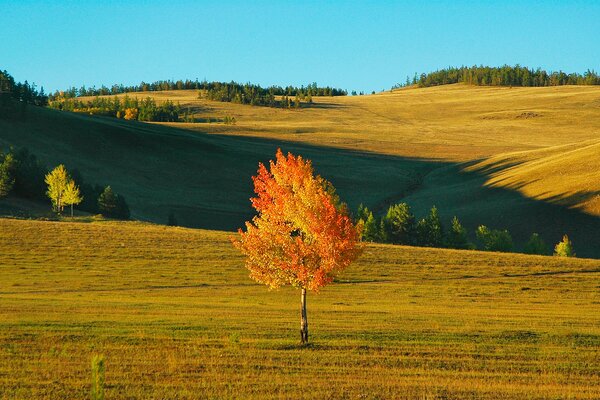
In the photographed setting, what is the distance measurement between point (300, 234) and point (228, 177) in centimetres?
11653

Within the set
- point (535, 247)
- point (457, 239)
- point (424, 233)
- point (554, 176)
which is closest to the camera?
point (535, 247)

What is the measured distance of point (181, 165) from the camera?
502ft

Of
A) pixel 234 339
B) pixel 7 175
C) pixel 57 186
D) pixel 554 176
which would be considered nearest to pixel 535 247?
pixel 554 176

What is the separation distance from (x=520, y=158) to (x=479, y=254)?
86003 mm

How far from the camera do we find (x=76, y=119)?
16812cm

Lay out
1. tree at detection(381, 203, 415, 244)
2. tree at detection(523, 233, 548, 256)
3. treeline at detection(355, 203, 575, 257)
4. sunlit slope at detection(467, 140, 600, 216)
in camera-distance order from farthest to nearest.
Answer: sunlit slope at detection(467, 140, 600, 216), tree at detection(381, 203, 415, 244), treeline at detection(355, 203, 575, 257), tree at detection(523, 233, 548, 256)

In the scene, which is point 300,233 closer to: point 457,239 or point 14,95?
point 457,239

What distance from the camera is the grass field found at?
73.7ft

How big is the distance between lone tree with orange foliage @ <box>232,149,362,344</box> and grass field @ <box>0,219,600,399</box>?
8.61ft

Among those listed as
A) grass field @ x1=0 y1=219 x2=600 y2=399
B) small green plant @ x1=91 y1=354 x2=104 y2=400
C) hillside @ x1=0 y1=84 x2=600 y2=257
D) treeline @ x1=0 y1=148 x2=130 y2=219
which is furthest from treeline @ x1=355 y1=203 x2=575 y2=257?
small green plant @ x1=91 y1=354 x2=104 y2=400

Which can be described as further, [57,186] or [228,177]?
Result: [228,177]

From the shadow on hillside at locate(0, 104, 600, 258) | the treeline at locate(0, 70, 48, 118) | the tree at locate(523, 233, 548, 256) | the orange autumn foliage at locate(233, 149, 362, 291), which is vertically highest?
the treeline at locate(0, 70, 48, 118)

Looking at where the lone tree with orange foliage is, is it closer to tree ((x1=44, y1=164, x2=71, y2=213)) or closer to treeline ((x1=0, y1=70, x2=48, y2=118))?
tree ((x1=44, y1=164, x2=71, y2=213))

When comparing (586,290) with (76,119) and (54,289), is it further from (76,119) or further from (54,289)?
(76,119)
